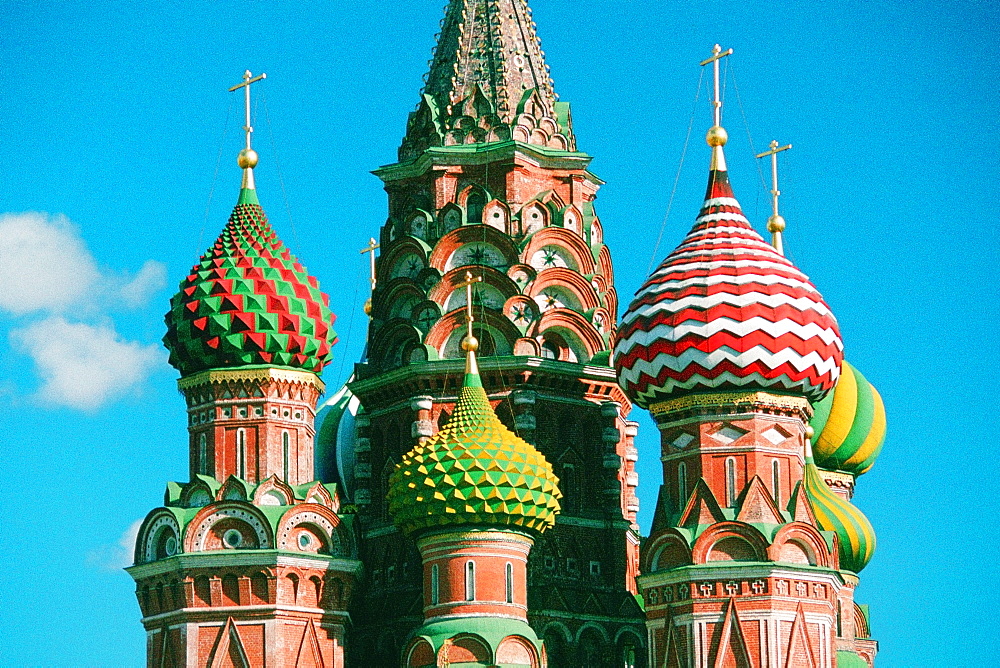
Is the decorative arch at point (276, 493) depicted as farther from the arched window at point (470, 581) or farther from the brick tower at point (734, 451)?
the brick tower at point (734, 451)

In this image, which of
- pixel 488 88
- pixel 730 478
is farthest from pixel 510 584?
pixel 488 88

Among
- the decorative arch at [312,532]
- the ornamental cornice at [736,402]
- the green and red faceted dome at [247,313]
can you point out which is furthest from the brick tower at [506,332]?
the ornamental cornice at [736,402]

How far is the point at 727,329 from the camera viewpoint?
45.2 m

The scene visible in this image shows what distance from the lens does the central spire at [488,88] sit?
5059cm

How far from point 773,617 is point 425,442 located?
253 inches

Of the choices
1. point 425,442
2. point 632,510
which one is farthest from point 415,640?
point 632,510

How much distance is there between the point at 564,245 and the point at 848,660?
9068 mm

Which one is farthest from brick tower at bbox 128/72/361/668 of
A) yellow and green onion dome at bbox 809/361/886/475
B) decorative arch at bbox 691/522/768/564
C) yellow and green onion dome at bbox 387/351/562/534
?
yellow and green onion dome at bbox 809/361/886/475

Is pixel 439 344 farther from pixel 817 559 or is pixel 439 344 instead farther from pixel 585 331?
pixel 817 559

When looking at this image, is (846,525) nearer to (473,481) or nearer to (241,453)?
(473,481)

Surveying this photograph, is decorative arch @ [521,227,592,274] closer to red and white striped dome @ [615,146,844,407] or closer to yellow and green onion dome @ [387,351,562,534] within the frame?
red and white striped dome @ [615,146,844,407]

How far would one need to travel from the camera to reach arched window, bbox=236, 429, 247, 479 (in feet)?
156

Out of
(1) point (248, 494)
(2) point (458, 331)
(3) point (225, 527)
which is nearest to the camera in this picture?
(3) point (225, 527)

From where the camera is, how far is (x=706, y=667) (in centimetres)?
4444
